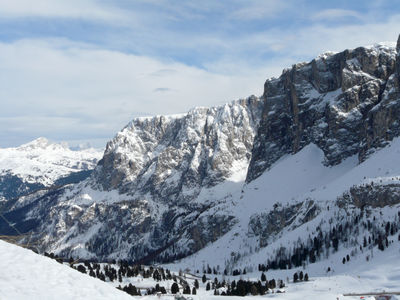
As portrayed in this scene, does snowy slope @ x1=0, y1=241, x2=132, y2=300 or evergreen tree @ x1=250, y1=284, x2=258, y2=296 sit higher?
snowy slope @ x1=0, y1=241, x2=132, y2=300

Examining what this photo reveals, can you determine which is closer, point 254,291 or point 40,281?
point 40,281

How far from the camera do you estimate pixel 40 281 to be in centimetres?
3531

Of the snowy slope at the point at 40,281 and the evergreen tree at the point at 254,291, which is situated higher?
the snowy slope at the point at 40,281

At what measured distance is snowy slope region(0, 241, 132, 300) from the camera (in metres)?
33.4

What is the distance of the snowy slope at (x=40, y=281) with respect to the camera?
1315 inches

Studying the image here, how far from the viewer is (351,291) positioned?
14538 cm

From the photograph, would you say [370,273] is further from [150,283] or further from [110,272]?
[110,272]

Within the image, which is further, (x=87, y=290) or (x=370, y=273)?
(x=370, y=273)

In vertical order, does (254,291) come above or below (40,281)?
below

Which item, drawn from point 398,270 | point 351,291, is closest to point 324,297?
point 351,291

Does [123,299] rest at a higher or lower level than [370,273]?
higher

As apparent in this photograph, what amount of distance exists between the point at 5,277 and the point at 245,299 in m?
73.4

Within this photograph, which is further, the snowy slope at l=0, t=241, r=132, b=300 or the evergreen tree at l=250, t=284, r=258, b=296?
the evergreen tree at l=250, t=284, r=258, b=296

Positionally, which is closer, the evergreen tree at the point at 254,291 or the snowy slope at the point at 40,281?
the snowy slope at the point at 40,281
